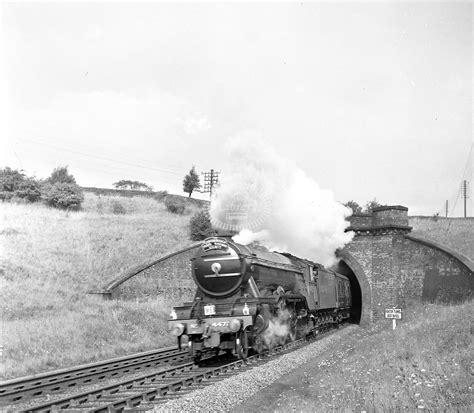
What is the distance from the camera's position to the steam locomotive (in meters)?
12.2

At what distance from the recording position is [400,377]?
8.20m

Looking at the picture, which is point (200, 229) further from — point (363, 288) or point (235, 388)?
point (235, 388)

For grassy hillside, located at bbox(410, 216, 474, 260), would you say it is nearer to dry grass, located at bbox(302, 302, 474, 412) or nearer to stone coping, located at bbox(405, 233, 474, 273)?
stone coping, located at bbox(405, 233, 474, 273)

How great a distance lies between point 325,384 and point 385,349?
304cm

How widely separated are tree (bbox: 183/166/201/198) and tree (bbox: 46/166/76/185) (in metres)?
16.2

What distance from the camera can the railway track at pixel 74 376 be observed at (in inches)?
382

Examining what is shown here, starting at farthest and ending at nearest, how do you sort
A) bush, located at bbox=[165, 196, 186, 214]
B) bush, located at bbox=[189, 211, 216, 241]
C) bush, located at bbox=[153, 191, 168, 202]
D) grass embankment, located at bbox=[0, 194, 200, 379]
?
1. bush, located at bbox=[153, 191, 168, 202]
2. bush, located at bbox=[165, 196, 186, 214]
3. bush, located at bbox=[189, 211, 216, 241]
4. grass embankment, located at bbox=[0, 194, 200, 379]

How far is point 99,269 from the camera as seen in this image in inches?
1020

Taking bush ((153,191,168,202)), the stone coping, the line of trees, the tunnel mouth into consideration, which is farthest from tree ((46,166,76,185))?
the stone coping

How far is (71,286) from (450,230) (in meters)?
26.4

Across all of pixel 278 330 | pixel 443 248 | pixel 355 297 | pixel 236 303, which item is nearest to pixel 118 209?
pixel 355 297

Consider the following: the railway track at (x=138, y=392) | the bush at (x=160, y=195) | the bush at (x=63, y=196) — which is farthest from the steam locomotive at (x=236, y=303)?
the bush at (x=160, y=195)

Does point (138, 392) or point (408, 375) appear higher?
point (408, 375)

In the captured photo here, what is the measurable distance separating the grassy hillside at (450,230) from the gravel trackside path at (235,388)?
17.5 metres
